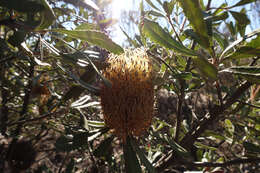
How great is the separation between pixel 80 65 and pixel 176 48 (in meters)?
0.23

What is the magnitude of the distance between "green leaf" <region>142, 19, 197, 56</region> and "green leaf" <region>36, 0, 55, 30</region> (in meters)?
0.19

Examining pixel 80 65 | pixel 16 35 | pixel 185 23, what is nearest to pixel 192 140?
pixel 185 23

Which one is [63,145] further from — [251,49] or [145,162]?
[251,49]

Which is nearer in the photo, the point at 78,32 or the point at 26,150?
the point at 78,32

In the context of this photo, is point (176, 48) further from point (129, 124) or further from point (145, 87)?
point (129, 124)

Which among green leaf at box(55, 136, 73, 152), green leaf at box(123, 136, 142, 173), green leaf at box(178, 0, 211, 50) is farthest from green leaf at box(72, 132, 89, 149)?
green leaf at box(178, 0, 211, 50)

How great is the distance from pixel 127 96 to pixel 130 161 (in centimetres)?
19

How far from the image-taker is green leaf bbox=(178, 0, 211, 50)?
0.39 metres

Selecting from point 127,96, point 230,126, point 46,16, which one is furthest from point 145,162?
point 230,126

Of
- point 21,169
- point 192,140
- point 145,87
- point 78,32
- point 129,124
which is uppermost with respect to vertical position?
point 78,32

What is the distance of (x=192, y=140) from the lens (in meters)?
0.87

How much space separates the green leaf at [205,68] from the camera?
43 centimetres

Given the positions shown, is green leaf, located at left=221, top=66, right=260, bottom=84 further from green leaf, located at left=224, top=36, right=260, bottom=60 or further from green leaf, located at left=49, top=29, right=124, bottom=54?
green leaf, located at left=49, top=29, right=124, bottom=54

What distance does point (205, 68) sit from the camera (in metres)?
0.44
